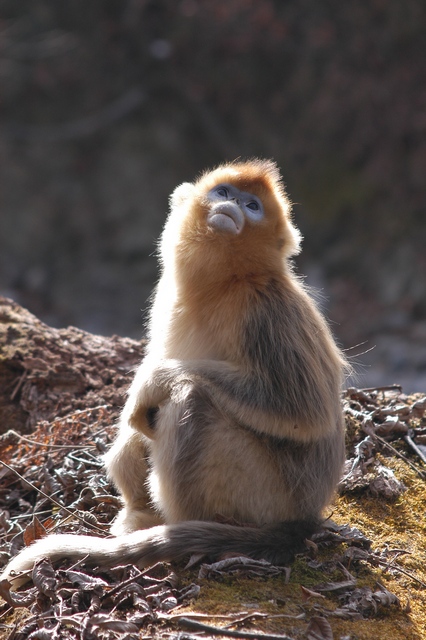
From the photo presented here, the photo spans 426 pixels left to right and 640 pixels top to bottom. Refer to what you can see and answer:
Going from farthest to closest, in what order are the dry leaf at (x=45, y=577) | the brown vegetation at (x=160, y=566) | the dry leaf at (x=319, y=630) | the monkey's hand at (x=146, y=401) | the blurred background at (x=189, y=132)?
the blurred background at (x=189, y=132) < the monkey's hand at (x=146, y=401) < the dry leaf at (x=45, y=577) < the brown vegetation at (x=160, y=566) < the dry leaf at (x=319, y=630)

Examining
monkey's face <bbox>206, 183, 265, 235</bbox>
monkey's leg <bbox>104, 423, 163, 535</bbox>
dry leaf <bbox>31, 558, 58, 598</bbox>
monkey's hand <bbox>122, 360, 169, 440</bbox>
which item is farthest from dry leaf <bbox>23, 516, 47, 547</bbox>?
monkey's face <bbox>206, 183, 265, 235</bbox>

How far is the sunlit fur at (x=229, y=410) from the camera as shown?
3115 mm

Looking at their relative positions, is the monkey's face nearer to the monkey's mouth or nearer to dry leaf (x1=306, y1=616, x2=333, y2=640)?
the monkey's mouth

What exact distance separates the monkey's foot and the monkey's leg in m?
0.01

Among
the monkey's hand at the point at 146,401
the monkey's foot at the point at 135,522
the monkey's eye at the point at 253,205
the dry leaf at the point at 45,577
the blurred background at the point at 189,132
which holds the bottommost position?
the dry leaf at the point at 45,577

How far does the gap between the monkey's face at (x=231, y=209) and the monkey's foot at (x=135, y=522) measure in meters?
1.22

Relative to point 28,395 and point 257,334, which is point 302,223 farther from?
point 257,334

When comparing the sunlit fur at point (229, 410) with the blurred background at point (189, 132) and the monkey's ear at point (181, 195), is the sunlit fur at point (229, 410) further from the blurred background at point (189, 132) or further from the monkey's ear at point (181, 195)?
the blurred background at point (189, 132)

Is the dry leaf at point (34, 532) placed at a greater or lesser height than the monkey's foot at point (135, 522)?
lesser

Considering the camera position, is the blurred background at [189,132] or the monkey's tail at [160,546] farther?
the blurred background at [189,132]

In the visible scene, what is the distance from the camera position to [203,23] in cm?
1171

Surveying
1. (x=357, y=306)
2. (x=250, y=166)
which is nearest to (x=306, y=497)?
(x=250, y=166)

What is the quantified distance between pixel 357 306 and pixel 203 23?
4.79 meters

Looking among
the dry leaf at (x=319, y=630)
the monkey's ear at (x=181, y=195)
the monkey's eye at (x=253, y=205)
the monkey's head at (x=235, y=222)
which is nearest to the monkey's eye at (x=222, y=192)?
the monkey's head at (x=235, y=222)
